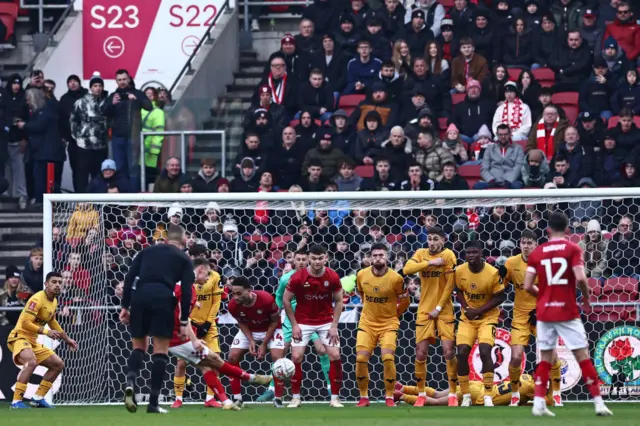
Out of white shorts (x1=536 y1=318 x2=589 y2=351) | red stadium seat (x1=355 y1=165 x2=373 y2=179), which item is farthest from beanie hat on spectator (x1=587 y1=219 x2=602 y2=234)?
white shorts (x1=536 y1=318 x2=589 y2=351)

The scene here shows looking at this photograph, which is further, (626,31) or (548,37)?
(626,31)

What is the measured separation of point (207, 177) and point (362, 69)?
3.32 metres

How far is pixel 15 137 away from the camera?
22672 millimetres

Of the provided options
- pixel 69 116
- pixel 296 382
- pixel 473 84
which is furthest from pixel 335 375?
pixel 69 116

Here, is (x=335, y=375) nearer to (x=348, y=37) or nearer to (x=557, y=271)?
(x=557, y=271)

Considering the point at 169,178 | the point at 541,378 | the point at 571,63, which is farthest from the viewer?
the point at 571,63

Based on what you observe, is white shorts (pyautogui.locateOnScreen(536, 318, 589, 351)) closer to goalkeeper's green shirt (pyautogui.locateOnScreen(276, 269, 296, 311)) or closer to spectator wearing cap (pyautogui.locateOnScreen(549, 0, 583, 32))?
goalkeeper's green shirt (pyautogui.locateOnScreen(276, 269, 296, 311))

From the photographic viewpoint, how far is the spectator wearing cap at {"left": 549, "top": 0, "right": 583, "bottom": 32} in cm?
2225

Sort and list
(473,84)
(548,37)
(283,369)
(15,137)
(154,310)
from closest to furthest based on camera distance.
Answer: (154,310), (283,369), (473,84), (548,37), (15,137)

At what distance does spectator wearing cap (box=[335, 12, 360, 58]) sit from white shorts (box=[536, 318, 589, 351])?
393 inches

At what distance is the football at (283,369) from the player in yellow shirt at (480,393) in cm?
173

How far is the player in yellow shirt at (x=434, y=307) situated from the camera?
16328 mm

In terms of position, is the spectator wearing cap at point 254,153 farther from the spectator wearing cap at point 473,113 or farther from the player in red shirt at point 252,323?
the player in red shirt at point 252,323

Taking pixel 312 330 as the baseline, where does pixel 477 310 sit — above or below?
above
